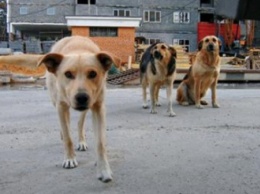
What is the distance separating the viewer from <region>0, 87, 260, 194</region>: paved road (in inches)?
142

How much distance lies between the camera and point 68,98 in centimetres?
356

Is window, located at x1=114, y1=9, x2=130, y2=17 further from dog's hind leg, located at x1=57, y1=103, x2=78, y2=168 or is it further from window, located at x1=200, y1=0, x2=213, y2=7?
dog's hind leg, located at x1=57, y1=103, x2=78, y2=168

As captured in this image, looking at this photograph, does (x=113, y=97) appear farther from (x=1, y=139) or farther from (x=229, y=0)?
(x=229, y=0)

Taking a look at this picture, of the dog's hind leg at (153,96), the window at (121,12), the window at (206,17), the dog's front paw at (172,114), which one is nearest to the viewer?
the dog's front paw at (172,114)

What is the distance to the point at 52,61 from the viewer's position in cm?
367

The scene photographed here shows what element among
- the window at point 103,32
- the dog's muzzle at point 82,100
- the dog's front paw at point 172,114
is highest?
the window at point 103,32

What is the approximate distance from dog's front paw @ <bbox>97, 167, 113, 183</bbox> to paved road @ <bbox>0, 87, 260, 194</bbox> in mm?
58

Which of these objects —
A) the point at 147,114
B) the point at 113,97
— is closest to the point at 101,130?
the point at 147,114

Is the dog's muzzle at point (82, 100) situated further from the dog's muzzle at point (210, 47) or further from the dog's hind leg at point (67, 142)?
the dog's muzzle at point (210, 47)

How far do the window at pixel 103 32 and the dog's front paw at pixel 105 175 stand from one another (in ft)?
91.2

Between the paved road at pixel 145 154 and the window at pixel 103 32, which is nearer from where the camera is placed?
the paved road at pixel 145 154

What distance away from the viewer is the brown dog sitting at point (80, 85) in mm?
3438

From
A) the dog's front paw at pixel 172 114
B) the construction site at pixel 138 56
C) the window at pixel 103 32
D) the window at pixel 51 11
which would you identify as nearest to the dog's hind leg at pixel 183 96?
the dog's front paw at pixel 172 114

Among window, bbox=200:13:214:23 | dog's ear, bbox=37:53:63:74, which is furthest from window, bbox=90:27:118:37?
dog's ear, bbox=37:53:63:74
